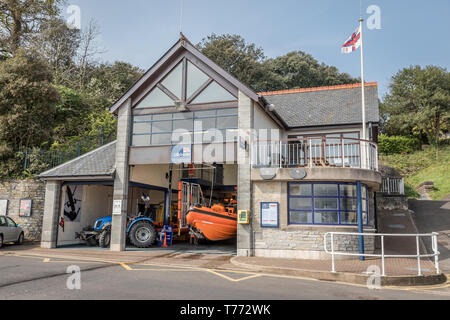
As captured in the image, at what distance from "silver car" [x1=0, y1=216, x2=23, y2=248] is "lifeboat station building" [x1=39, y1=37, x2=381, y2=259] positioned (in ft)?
4.37

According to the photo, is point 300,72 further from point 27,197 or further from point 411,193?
point 27,197

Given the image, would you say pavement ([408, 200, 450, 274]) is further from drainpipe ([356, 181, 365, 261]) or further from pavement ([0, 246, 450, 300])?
pavement ([0, 246, 450, 300])

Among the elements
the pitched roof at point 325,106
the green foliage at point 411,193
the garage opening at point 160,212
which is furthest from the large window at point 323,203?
the green foliage at point 411,193

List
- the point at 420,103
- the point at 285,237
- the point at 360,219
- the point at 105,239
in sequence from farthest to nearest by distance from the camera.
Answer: the point at 420,103, the point at 105,239, the point at 285,237, the point at 360,219

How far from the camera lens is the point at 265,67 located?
4072 centimetres

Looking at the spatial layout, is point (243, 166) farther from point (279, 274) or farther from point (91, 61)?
point (91, 61)

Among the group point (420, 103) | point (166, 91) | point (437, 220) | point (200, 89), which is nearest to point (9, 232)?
point (166, 91)

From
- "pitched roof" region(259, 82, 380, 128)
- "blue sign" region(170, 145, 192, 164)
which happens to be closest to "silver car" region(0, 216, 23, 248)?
"blue sign" region(170, 145, 192, 164)

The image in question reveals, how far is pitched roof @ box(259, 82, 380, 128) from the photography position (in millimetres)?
17109

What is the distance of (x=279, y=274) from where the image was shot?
10.1 m

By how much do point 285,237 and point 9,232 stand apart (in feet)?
38.5

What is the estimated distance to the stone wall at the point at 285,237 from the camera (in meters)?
12.7
